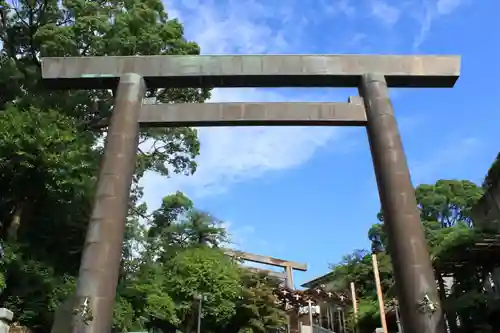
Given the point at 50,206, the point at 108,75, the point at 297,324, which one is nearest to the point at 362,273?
the point at 297,324

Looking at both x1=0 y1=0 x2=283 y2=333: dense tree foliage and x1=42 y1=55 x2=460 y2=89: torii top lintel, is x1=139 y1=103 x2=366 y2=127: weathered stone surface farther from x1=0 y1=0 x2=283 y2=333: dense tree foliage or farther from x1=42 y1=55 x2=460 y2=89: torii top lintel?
x1=0 y1=0 x2=283 y2=333: dense tree foliage

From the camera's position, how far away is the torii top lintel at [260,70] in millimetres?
8023

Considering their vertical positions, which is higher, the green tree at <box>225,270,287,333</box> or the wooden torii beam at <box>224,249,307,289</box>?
the wooden torii beam at <box>224,249,307,289</box>

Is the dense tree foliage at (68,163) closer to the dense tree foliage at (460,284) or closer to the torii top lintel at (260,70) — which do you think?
the torii top lintel at (260,70)

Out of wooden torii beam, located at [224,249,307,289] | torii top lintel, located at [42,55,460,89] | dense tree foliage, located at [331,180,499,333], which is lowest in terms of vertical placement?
dense tree foliage, located at [331,180,499,333]

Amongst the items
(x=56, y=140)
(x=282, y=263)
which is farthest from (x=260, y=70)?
(x=282, y=263)

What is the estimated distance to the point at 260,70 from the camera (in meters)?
8.05

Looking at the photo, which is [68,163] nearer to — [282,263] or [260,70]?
[260,70]

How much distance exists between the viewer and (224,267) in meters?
22.2

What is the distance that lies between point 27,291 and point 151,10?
31.0ft

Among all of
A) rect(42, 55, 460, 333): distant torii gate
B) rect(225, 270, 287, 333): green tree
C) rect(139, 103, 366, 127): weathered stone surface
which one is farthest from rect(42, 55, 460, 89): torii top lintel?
rect(225, 270, 287, 333): green tree

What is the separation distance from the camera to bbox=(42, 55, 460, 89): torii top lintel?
8023mm

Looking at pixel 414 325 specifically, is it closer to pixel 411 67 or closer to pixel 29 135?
pixel 411 67

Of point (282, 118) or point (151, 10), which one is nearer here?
point (282, 118)
